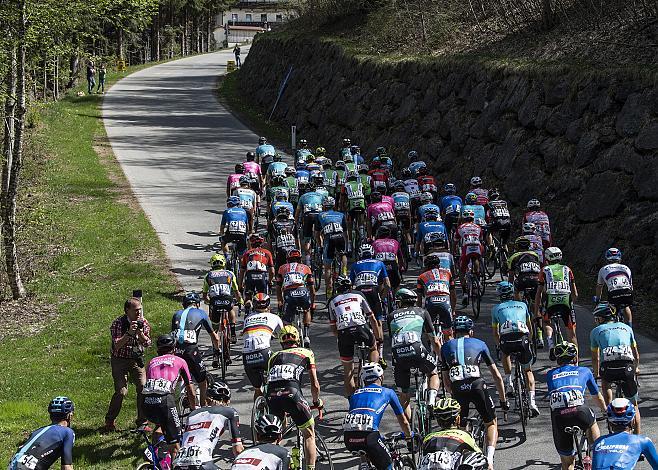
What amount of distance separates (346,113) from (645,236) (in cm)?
1773

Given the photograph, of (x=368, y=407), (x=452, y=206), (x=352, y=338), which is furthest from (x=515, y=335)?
(x=452, y=206)

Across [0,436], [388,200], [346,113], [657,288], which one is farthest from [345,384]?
[346,113]

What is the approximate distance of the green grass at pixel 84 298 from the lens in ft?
48.7

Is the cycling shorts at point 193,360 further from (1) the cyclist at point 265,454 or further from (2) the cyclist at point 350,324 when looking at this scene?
(1) the cyclist at point 265,454

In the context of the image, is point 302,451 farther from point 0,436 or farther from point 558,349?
point 0,436

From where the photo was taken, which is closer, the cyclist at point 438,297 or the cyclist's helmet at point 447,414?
the cyclist's helmet at point 447,414

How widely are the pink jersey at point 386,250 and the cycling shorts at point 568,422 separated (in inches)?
255

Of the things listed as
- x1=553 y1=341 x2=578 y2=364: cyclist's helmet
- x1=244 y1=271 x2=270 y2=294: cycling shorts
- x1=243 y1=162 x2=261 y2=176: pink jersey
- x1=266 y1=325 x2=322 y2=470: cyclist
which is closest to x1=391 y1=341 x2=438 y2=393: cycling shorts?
x1=266 y1=325 x2=322 y2=470: cyclist

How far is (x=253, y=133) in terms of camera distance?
4253 cm

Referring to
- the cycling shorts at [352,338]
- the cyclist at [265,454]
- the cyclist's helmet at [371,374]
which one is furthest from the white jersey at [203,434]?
the cycling shorts at [352,338]

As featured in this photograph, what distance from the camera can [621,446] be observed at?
9461 millimetres

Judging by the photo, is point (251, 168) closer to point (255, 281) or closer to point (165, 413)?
point (255, 281)

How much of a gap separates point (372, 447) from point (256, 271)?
7148 mm

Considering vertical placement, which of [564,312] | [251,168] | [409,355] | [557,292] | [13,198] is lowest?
[564,312]
